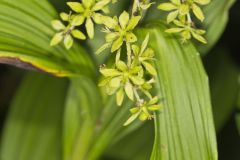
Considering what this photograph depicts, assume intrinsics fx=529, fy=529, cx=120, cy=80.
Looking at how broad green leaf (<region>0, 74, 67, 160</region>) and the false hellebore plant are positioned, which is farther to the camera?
broad green leaf (<region>0, 74, 67, 160</region>)

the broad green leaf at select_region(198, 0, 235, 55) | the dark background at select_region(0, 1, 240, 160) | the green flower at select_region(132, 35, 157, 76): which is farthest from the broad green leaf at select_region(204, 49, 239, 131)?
the green flower at select_region(132, 35, 157, 76)

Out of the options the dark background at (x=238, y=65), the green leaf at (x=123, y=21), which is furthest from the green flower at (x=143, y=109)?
the dark background at (x=238, y=65)

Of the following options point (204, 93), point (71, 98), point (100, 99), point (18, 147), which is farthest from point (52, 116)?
point (204, 93)

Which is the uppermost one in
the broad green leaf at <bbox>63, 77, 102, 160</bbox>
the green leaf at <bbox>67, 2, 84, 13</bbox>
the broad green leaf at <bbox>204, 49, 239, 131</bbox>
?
the green leaf at <bbox>67, 2, 84, 13</bbox>

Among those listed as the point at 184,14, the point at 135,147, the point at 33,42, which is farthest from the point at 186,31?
the point at 135,147

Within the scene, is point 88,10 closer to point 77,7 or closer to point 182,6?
point 77,7

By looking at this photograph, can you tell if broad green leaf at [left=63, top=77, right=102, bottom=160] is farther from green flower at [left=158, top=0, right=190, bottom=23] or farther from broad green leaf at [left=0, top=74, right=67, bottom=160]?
broad green leaf at [left=0, top=74, right=67, bottom=160]
